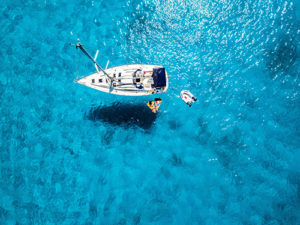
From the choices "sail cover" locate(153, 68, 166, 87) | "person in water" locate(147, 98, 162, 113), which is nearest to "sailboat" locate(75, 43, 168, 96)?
"sail cover" locate(153, 68, 166, 87)

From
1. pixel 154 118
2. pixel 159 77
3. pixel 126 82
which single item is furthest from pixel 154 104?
pixel 126 82

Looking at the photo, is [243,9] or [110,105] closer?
[110,105]

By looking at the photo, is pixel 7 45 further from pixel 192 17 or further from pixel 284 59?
pixel 284 59

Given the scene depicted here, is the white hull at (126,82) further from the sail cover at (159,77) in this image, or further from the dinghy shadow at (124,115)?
the dinghy shadow at (124,115)

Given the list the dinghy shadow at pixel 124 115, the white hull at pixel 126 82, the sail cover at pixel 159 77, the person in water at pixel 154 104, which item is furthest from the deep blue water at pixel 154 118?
the sail cover at pixel 159 77

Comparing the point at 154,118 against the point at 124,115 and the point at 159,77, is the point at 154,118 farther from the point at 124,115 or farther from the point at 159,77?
the point at 159,77

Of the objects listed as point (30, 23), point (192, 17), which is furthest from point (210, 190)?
point (30, 23)
